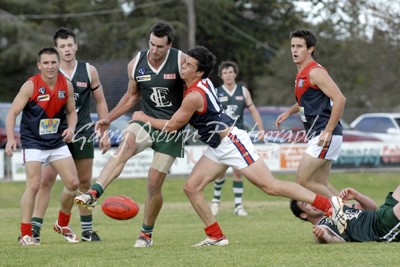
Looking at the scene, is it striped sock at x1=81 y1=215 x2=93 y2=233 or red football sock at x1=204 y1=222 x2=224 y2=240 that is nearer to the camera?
red football sock at x1=204 y1=222 x2=224 y2=240

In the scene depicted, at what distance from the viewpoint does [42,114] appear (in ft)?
32.4

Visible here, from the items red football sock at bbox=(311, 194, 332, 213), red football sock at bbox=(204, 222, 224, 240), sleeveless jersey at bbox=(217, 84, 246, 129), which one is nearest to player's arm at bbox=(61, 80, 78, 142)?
red football sock at bbox=(204, 222, 224, 240)

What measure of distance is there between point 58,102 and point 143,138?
1.24m

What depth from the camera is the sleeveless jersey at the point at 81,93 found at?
1052 centimetres

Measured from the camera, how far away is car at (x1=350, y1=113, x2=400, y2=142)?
27.5m

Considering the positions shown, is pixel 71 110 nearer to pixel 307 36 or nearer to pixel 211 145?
pixel 211 145

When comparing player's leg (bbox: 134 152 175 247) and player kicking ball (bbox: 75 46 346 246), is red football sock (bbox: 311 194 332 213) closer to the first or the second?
player kicking ball (bbox: 75 46 346 246)

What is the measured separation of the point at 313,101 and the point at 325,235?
1698mm

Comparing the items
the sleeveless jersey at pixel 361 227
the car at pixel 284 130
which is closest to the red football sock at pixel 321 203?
the sleeveless jersey at pixel 361 227

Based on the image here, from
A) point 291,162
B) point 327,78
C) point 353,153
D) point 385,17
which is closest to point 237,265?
point 327,78

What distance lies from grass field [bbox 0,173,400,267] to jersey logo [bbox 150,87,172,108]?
1.52m

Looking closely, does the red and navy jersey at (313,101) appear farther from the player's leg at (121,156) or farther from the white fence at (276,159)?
the white fence at (276,159)

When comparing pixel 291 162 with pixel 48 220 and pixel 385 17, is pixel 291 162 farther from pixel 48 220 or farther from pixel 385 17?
pixel 385 17

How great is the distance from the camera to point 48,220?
15.5m
